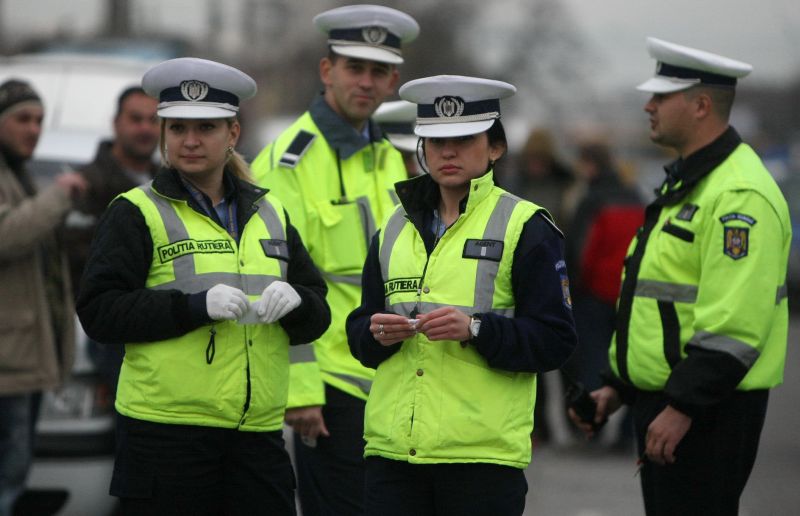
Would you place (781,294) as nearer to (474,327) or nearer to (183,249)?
(474,327)

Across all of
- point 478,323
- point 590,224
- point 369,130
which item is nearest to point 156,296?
point 478,323

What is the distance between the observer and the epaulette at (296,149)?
5602mm

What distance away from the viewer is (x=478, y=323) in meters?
4.26

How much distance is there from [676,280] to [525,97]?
49541mm

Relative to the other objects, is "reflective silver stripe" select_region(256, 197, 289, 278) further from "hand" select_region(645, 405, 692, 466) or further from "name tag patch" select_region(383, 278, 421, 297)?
"hand" select_region(645, 405, 692, 466)

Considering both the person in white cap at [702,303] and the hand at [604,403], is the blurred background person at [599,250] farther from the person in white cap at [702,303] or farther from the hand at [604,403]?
the person in white cap at [702,303]

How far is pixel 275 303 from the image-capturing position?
177 inches

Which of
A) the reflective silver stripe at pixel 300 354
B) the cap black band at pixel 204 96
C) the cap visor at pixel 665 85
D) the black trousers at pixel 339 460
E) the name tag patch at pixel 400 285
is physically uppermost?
the cap visor at pixel 665 85

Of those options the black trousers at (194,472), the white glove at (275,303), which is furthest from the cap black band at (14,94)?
the white glove at (275,303)

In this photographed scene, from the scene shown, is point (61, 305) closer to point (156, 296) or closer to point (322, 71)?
point (322, 71)

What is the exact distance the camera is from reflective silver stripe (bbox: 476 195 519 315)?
171 inches

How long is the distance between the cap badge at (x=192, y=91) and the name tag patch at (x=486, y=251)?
105cm

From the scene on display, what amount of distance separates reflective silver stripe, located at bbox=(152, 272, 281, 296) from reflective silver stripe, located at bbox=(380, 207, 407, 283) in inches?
15.9

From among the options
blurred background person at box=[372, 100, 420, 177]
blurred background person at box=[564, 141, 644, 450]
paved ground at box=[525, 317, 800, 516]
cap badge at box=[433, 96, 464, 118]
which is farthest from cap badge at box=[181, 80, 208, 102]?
blurred background person at box=[564, 141, 644, 450]
